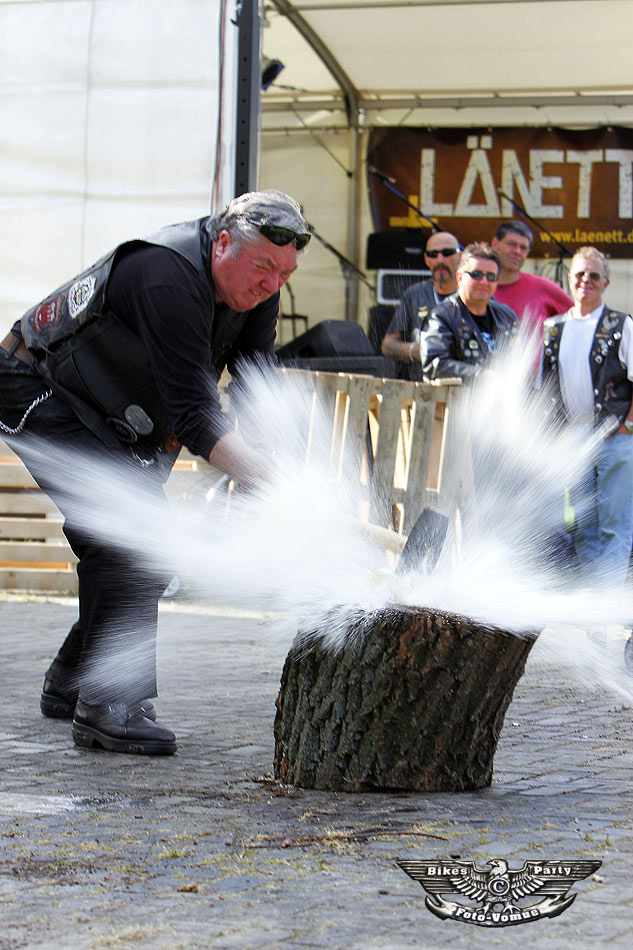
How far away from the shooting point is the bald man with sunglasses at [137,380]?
3533mm

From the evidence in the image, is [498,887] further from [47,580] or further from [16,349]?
[47,580]

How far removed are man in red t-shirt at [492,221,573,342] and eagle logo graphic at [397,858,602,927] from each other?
4.81 meters

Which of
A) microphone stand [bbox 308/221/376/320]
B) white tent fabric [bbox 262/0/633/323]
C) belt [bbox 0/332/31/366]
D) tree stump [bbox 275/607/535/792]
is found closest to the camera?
tree stump [bbox 275/607/535/792]

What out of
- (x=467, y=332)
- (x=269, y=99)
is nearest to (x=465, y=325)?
(x=467, y=332)

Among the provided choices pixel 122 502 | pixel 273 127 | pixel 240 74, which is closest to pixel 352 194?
pixel 273 127

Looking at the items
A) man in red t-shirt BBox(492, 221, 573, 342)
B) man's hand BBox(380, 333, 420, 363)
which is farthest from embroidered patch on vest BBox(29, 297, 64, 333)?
man in red t-shirt BBox(492, 221, 573, 342)

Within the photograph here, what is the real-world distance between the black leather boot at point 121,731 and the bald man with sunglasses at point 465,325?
290 cm

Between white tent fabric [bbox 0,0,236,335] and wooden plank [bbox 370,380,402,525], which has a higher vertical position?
white tent fabric [bbox 0,0,236,335]

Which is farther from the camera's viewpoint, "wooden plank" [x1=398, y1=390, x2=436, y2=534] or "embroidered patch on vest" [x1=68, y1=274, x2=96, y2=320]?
"wooden plank" [x1=398, y1=390, x2=436, y2=534]

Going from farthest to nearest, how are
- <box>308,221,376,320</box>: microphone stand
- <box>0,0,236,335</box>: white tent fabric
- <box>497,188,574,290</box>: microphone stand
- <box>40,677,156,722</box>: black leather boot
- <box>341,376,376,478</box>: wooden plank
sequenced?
<box>308,221,376,320</box>: microphone stand
<box>497,188,574,290</box>: microphone stand
<box>0,0,236,335</box>: white tent fabric
<box>341,376,376,478</box>: wooden plank
<box>40,677,156,722</box>: black leather boot

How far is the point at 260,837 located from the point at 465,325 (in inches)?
151

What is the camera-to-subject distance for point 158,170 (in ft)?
24.3

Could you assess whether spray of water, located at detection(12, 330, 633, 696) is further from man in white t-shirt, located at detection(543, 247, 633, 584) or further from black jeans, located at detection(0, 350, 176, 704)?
man in white t-shirt, located at detection(543, 247, 633, 584)

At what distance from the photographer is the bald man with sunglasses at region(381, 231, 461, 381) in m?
7.04
